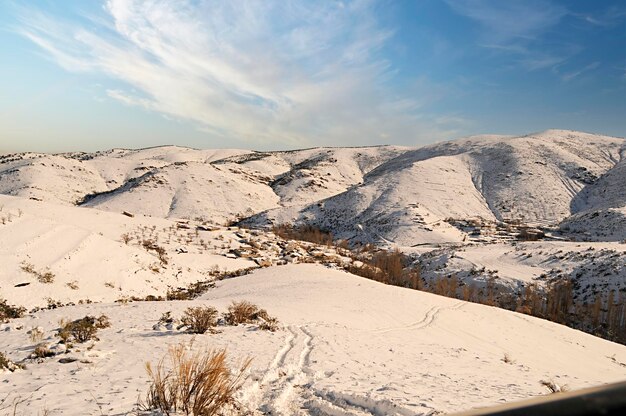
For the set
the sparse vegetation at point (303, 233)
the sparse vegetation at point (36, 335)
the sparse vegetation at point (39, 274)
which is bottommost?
the sparse vegetation at point (303, 233)

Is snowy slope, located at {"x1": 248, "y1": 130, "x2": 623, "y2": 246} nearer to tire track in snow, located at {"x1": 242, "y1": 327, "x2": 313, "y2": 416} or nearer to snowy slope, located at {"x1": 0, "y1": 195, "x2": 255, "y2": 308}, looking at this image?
snowy slope, located at {"x1": 0, "y1": 195, "x2": 255, "y2": 308}

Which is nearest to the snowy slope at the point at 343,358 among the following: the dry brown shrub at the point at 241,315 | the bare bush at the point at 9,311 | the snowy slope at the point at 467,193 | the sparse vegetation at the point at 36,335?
the sparse vegetation at the point at 36,335

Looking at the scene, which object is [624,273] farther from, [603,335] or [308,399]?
[308,399]

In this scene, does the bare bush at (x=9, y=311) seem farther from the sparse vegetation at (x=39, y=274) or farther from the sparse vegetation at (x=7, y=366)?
the sparse vegetation at (x=7, y=366)

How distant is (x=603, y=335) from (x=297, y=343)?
Answer: 27.4 m

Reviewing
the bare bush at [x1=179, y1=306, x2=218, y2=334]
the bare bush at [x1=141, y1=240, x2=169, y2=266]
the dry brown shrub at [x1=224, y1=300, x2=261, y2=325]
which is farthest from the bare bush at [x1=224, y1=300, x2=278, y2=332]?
the bare bush at [x1=141, y1=240, x2=169, y2=266]

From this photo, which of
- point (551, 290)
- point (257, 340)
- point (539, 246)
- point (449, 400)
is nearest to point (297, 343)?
point (257, 340)

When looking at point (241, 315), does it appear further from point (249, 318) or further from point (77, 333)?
point (77, 333)

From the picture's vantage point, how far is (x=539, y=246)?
43.7m

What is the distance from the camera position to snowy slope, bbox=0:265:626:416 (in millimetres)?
5500

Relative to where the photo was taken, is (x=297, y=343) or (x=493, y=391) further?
(x=297, y=343)

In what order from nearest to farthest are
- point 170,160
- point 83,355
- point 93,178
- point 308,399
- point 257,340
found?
point 308,399
point 83,355
point 257,340
point 93,178
point 170,160

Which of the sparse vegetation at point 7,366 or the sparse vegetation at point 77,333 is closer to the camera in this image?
the sparse vegetation at point 7,366

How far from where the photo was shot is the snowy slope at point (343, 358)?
5.50 m
